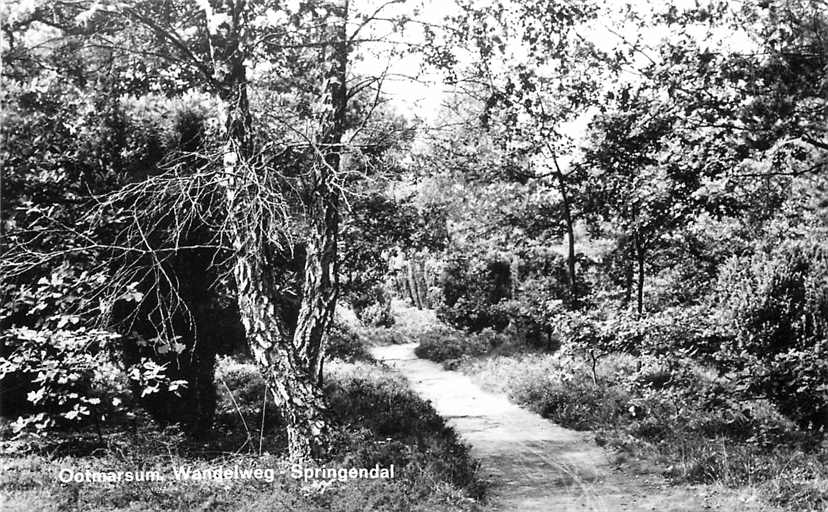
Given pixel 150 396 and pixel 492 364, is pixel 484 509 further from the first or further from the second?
pixel 492 364

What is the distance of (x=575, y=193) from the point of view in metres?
13.7

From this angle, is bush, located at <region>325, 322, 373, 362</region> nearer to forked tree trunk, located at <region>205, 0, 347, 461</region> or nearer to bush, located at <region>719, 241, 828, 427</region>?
bush, located at <region>719, 241, 828, 427</region>

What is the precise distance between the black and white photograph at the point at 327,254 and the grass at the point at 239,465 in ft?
0.14

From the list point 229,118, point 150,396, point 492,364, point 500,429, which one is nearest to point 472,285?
point 492,364

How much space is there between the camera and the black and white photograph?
596cm

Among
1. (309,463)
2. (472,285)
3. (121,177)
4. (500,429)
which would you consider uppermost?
(121,177)

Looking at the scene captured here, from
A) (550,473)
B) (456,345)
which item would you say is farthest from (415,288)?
(550,473)

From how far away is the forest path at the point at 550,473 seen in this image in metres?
6.97

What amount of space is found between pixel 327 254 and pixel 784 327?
7.48 meters

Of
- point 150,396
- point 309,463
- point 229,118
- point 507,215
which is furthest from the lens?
point 507,215

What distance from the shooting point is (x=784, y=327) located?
945cm

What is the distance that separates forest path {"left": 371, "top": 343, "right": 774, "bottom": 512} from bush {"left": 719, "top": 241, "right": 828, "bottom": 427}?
2504mm

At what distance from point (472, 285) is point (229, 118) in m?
17.9

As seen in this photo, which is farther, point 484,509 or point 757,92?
point 757,92
